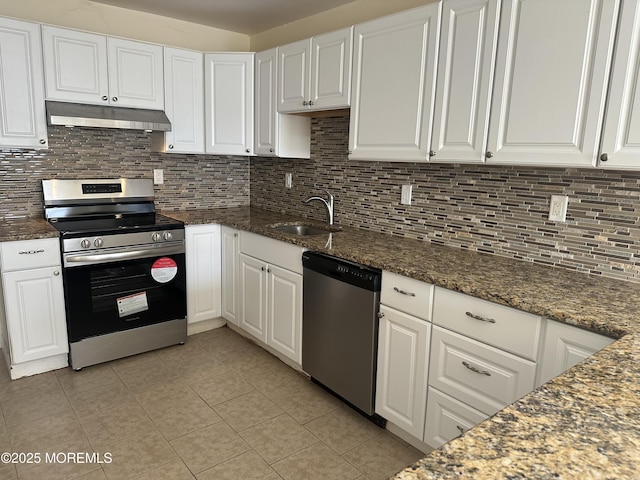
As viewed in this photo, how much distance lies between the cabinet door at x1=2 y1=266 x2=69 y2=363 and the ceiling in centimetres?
197

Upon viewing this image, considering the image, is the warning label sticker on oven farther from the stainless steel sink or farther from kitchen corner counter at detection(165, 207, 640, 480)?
kitchen corner counter at detection(165, 207, 640, 480)

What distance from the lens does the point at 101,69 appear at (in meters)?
2.91

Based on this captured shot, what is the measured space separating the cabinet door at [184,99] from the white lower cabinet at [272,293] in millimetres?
909

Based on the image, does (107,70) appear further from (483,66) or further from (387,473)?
(387,473)

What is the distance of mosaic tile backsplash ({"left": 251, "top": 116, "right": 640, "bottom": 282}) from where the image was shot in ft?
6.07

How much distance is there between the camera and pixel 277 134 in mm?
3168

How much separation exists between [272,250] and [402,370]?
1164 mm

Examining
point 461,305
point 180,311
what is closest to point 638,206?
point 461,305

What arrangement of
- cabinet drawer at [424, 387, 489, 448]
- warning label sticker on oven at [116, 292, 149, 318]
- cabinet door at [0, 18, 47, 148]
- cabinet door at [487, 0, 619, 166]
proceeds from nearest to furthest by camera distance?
cabinet door at [487, 0, 619, 166] < cabinet drawer at [424, 387, 489, 448] < cabinet door at [0, 18, 47, 148] < warning label sticker on oven at [116, 292, 149, 318]

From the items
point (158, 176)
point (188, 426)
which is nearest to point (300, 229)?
point (158, 176)

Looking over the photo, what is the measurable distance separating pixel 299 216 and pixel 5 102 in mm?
2046

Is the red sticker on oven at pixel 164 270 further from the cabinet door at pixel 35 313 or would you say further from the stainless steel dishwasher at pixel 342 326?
the stainless steel dishwasher at pixel 342 326

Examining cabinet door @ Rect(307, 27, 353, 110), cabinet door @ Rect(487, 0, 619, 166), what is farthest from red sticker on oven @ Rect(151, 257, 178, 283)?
cabinet door @ Rect(487, 0, 619, 166)

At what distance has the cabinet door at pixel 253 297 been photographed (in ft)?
9.71
